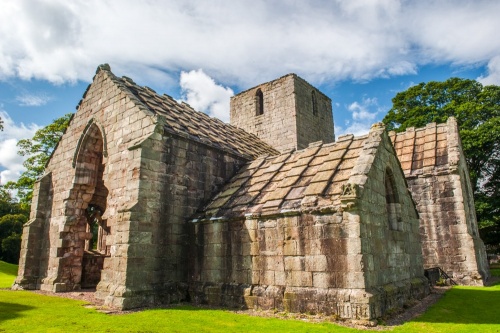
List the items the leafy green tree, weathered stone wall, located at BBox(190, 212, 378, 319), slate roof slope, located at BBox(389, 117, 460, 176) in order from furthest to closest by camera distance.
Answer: the leafy green tree, slate roof slope, located at BBox(389, 117, 460, 176), weathered stone wall, located at BBox(190, 212, 378, 319)

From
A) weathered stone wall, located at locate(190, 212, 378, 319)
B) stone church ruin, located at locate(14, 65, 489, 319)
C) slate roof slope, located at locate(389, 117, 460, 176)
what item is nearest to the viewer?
weathered stone wall, located at locate(190, 212, 378, 319)

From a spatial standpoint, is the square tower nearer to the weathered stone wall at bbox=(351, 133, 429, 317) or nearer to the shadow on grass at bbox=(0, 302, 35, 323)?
the weathered stone wall at bbox=(351, 133, 429, 317)

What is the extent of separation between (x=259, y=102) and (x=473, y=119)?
15.2m

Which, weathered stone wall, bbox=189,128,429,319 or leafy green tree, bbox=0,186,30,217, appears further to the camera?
leafy green tree, bbox=0,186,30,217

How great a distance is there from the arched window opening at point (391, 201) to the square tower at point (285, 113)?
30.8 feet

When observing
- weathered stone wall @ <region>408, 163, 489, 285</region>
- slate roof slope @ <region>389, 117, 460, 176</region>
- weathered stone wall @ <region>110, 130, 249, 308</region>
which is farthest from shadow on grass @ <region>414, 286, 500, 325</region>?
weathered stone wall @ <region>110, 130, 249, 308</region>

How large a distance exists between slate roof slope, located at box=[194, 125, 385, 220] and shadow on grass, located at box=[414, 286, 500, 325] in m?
3.24

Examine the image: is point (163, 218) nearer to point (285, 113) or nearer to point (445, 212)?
point (445, 212)

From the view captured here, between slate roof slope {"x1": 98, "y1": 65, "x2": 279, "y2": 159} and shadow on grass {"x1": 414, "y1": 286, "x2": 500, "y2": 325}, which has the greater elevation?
slate roof slope {"x1": 98, "y1": 65, "x2": 279, "y2": 159}

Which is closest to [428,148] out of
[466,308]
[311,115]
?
[311,115]

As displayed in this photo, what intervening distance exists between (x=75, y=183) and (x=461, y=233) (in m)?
14.2

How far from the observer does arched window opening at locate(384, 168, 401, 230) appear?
9.47 m

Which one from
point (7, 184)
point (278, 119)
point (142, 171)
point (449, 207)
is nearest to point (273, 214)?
point (142, 171)

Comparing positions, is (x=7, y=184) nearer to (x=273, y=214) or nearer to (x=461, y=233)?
(x=273, y=214)
